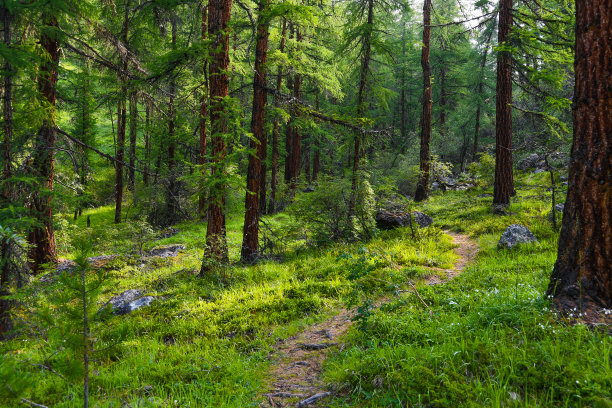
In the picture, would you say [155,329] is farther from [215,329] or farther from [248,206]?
[248,206]

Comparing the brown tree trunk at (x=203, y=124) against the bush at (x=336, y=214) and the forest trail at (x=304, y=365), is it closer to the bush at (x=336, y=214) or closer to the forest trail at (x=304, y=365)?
the bush at (x=336, y=214)

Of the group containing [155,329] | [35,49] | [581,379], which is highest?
[35,49]

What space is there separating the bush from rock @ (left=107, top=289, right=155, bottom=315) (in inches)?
193

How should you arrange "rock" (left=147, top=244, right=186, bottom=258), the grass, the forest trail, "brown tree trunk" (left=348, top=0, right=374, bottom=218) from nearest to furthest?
the grass
the forest trail
"brown tree trunk" (left=348, top=0, right=374, bottom=218)
"rock" (left=147, top=244, right=186, bottom=258)

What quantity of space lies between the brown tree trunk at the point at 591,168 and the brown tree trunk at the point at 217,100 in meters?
5.61

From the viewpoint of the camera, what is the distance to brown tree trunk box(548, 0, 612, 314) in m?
3.04

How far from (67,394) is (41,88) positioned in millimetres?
8748

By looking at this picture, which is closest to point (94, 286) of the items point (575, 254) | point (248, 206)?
point (575, 254)

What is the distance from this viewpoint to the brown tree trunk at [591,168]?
3041 millimetres

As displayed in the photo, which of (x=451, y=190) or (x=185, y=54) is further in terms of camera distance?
(x=451, y=190)

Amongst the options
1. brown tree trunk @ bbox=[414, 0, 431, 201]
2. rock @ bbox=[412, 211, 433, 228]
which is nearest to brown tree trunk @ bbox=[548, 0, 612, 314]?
rock @ bbox=[412, 211, 433, 228]

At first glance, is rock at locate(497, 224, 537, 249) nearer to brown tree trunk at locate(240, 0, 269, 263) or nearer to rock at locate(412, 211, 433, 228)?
rock at locate(412, 211, 433, 228)

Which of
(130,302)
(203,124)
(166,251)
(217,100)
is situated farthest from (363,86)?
(130,302)

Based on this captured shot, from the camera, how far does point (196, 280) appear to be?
7.50 m
